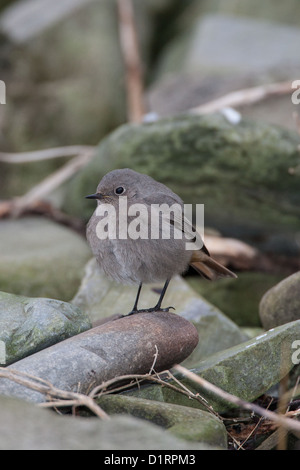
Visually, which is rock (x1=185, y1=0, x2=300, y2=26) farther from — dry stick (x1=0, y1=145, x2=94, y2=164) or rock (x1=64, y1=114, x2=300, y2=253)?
rock (x1=64, y1=114, x2=300, y2=253)

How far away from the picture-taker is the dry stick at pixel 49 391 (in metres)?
3.18

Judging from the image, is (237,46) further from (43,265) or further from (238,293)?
(43,265)

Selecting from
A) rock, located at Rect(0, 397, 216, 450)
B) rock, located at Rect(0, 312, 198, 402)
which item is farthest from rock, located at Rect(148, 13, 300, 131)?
rock, located at Rect(0, 397, 216, 450)

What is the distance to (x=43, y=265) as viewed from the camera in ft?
19.9

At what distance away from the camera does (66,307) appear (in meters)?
4.12

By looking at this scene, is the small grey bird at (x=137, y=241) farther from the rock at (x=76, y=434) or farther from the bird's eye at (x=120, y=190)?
the rock at (x=76, y=434)

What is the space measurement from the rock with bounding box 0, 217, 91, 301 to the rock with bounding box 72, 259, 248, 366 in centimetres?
46

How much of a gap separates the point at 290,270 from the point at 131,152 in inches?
83.3

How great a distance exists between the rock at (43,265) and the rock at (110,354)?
1824 millimetres

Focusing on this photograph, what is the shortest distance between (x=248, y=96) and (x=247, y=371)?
4.81 m

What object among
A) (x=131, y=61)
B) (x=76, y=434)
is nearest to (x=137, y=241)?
(x=76, y=434)

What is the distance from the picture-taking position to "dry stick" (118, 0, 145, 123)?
8984 millimetres
